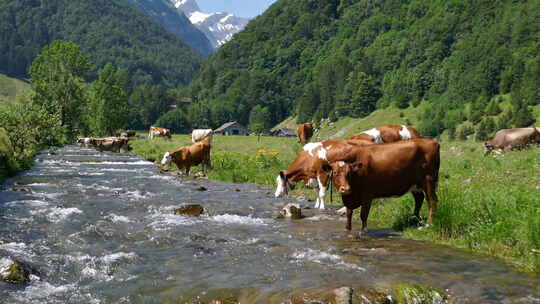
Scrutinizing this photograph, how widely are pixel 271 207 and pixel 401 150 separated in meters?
5.51

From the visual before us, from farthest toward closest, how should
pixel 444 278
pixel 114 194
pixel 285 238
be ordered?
1. pixel 114 194
2. pixel 285 238
3. pixel 444 278

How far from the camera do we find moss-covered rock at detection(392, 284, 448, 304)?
20.9 feet

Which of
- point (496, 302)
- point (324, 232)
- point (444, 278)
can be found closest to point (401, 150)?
point (324, 232)

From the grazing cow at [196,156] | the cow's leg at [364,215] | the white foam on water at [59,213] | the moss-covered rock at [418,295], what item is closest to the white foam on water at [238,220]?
the cow's leg at [364,215]

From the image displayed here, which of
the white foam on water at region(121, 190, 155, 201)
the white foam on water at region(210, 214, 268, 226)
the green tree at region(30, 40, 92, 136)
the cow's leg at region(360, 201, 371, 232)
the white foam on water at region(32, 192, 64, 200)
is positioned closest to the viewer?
the cow's leg at region(360, 201, 371, 232)

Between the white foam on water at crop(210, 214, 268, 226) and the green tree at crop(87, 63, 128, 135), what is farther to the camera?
the green tree at crop(87, 63, 128, 135)

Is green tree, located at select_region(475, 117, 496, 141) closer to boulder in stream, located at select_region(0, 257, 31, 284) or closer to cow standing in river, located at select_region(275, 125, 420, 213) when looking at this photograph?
cow standing in river, located at select_region(275, 125, 420, 213)

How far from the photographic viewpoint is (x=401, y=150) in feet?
35.1

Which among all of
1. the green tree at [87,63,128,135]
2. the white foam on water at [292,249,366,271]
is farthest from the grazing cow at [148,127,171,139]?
the white foam on water at [292,249,366,271]

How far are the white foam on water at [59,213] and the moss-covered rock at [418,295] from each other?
30.7 ft

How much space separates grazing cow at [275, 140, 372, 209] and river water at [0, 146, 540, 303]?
1.67 meters

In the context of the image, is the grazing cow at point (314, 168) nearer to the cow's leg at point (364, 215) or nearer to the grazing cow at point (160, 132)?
the cow's leg at point (364, 215)

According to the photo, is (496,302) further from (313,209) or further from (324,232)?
(313,209)

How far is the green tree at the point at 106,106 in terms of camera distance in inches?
3467
